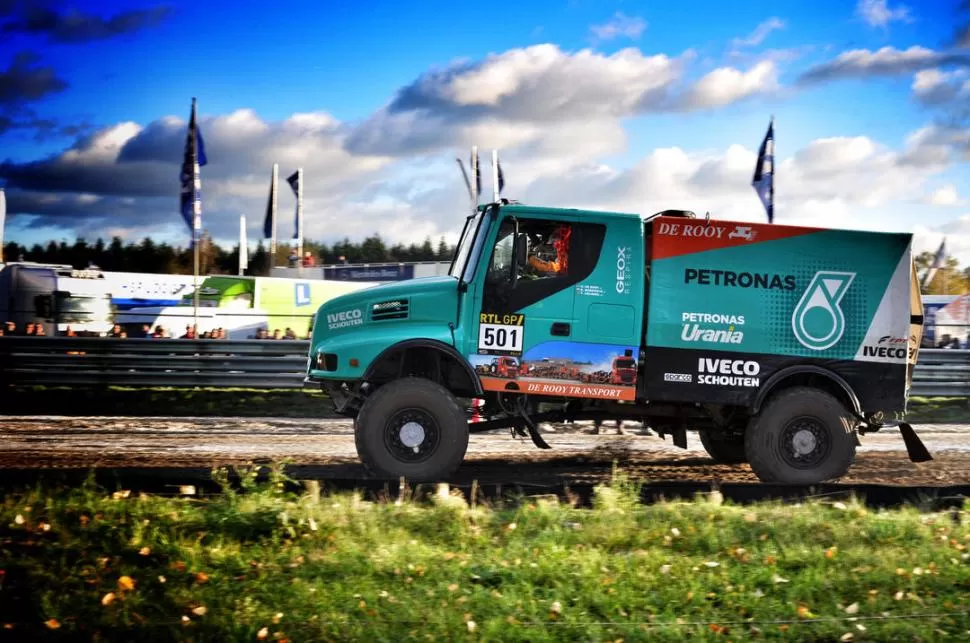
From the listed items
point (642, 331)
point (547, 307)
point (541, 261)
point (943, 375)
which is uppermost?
point (541, 261)

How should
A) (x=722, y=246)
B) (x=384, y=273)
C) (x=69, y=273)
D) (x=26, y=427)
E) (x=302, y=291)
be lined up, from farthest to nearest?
(x=384, y=273) < (x=302, y=291) < (x=69, y=273) < (x=26, y=427) < (x=722, y=246)

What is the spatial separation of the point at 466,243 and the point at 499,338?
115 centimetres

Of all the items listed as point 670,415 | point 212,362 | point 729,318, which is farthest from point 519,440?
point 212,362

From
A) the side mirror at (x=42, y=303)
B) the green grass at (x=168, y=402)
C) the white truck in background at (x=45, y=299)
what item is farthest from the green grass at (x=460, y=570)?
the side mirror at (x=42, y=303)

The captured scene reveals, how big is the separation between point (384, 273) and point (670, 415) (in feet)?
98.2

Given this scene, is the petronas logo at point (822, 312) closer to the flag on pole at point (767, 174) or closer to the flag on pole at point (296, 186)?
the flag on pole at point (767, 174)

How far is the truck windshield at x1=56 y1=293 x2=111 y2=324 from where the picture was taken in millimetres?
26500

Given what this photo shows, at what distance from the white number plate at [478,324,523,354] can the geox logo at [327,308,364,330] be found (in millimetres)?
1175

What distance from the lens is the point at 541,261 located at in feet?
27.5

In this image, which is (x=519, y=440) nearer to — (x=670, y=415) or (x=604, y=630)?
(x=670, y=415)

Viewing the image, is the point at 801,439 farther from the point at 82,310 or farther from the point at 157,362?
the point at 82,310

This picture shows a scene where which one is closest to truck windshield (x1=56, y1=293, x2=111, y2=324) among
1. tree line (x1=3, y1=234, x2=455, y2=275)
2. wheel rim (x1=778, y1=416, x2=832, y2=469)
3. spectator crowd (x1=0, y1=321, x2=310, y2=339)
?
spectator crowd (x1=0, y1=321, x2=310, y2=339)

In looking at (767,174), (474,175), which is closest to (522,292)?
(767,174)

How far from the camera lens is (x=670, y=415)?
8.94 m
